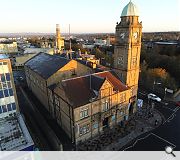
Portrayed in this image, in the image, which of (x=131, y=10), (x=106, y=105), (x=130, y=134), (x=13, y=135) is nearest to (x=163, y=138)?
(x=130, y=134)

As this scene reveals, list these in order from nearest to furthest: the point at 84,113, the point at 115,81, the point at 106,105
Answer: the point at 84,113 < the point at 106,105 < the point at 115,81

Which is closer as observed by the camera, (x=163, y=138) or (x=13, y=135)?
(x=13, y=135)

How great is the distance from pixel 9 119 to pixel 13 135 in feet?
22.6

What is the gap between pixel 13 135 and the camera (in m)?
30.2

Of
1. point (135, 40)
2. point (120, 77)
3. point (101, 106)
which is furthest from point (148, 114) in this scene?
point (135, 40)

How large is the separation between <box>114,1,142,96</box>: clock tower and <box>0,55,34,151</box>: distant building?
26669 mm

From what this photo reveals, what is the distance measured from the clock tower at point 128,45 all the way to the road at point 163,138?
11612mm

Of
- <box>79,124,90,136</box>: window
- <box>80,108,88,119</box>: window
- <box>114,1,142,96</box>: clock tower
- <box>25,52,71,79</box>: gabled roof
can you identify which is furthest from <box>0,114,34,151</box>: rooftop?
<box>114,1,142,96</box>: clock tower

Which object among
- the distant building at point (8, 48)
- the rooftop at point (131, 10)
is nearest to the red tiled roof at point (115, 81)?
the rooftop at point (131, 10)

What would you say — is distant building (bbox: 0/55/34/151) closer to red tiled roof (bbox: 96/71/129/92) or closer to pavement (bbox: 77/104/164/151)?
pavement (bbox: 77/104/164/151)

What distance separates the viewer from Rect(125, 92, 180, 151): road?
113 ft

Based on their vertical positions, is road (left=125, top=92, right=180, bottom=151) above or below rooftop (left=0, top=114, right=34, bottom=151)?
below

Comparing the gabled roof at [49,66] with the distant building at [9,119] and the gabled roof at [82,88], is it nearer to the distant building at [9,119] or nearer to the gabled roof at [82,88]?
the gabled roof at [82,88]

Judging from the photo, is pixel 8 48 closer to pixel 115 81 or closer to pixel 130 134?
pixel 115 81
